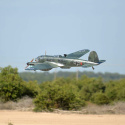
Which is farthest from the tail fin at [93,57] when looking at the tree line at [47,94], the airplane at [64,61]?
the tree line at [47,94]

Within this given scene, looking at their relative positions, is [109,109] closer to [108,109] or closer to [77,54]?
[108,109]

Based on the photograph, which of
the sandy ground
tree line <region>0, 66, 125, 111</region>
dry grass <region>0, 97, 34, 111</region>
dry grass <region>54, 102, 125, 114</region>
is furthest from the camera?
dry grass <region>0, 97, 34, 111</region>

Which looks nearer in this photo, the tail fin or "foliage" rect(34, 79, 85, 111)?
the tail fin

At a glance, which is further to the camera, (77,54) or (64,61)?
(77,54)

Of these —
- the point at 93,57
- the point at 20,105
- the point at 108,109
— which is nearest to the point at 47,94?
the point at 20,105

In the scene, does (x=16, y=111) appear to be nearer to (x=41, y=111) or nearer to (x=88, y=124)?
(x=41, y=111)

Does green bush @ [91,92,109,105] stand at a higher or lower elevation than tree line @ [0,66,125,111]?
lower

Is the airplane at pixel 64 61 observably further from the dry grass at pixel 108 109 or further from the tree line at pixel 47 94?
the dry grass at pixel 108 109

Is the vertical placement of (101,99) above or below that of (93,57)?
below

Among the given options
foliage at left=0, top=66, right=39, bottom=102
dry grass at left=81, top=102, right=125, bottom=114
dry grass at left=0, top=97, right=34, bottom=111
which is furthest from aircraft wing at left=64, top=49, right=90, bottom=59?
dry grass at left=0, top=97, right=34, bottom=111

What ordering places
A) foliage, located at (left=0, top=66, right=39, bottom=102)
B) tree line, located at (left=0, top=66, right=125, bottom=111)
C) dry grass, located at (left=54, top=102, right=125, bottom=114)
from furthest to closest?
foliage, located at (left=0, top=66, right=39, bottom=102), dry grass, located at (left=54, top=102, right=125, bottom=114), tree line, located at (left=0, top=66, right=125, bottom=111)

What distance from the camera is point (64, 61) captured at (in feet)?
19.1

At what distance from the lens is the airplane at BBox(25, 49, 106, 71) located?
18.9 feet

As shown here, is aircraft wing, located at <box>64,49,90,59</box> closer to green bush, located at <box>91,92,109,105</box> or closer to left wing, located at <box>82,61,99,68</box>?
left wing, located at <box>82,61,99,68</box>
